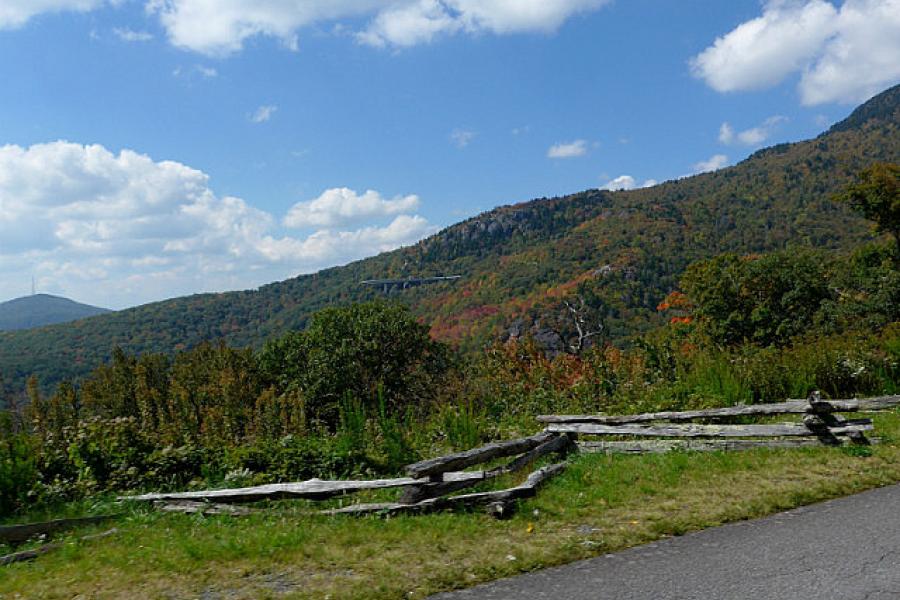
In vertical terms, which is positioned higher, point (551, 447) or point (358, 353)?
point (358, 353)

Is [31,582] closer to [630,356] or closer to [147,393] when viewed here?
[147,393]

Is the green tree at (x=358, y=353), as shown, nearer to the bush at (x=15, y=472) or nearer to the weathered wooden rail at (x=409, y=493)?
the bush at (x=15, y=472)

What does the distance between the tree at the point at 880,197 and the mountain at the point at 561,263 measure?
3689 centimetres

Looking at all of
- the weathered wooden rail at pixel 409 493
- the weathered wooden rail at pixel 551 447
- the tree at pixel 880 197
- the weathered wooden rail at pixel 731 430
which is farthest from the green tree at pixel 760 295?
the weathered wooden rail at pixel 409 493

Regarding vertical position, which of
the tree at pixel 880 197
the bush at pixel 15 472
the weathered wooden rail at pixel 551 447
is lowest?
the weathered wooden rail at pixel 551 447

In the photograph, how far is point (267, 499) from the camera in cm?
651

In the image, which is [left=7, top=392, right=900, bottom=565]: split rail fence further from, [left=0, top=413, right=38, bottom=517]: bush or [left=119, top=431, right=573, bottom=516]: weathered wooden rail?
[left=0, top=413, right=38, bottom=517]: bush

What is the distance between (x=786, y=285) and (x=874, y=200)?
642 centimetres

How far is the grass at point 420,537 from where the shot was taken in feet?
14.9

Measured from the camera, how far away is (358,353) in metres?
27.2

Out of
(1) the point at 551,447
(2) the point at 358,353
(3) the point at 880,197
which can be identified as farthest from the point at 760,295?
(1) the point at 551,447

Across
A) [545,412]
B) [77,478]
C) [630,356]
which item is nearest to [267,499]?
[77,478]

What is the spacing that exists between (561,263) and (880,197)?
99.4m

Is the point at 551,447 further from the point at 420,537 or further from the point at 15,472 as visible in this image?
the point at 15,472
